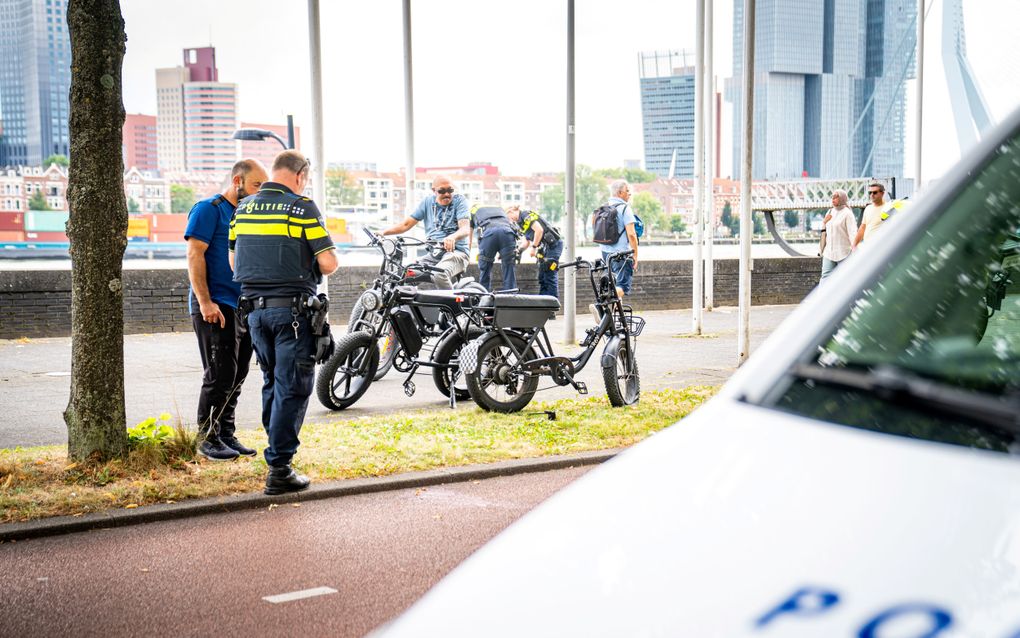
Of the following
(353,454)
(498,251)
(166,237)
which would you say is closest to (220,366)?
(353,454)

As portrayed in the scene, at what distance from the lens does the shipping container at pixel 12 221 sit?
115062 mm

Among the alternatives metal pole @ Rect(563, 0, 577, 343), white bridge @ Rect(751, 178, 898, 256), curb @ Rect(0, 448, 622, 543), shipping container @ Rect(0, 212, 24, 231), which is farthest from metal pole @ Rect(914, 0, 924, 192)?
shipping container @ Rect(0, 212, 24, 231)

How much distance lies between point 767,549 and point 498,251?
15096 mm

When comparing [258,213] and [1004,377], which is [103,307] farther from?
[1004,377]

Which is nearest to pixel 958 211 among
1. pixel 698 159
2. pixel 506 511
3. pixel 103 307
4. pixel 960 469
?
pixel 960 469

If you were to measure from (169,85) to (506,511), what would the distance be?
201889mm

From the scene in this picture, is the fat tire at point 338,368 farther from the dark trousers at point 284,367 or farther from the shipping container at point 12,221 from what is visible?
the shipping container at point 12,221

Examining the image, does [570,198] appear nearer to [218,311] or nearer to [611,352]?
[611,352]

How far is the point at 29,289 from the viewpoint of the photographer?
50.1ft

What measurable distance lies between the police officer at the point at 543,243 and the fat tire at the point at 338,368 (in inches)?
263

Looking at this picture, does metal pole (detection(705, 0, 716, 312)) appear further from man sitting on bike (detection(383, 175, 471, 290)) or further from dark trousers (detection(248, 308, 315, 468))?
dark trousers (detection(248, 308, 315, 468))

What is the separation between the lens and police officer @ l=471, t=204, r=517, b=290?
16109mm

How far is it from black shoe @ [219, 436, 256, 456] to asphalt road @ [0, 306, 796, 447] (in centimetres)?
41

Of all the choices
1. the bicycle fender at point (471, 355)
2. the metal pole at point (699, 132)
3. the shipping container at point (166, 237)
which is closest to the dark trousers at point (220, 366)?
the bicycle fender at point (471, 355)
